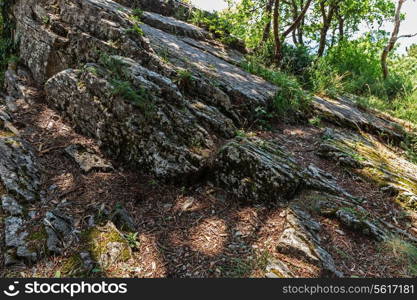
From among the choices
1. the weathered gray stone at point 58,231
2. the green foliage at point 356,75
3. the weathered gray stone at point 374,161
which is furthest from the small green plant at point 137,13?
the weathered gray stone at point 58,231

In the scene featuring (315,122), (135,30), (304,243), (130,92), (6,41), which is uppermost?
(135,30)

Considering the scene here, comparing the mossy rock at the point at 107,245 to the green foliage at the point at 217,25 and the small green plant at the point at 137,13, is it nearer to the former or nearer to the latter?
the small green plant at the point at 137,13

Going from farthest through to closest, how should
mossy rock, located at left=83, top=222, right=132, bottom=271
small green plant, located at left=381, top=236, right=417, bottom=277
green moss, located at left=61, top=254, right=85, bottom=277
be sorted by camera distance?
small green plant, located at left=381, top=236, right=417, bottom=277, mossy rock, located at left=83, top=222, right=132, bottom=271, green moss, located at left=61, top=254, right=85, bottom=277

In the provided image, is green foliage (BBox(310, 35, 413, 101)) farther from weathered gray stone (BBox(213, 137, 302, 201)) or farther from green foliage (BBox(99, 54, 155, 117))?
green foliage (BBox(99, 54, 155, 117))

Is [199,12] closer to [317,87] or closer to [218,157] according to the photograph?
[317,87]

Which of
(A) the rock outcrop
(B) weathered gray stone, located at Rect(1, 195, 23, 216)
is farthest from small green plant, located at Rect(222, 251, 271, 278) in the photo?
(B) weathered gray stone, located at Rect(1, 195, 23, 216)

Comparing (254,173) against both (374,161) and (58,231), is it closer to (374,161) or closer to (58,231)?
(374,161)

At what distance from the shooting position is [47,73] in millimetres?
5379

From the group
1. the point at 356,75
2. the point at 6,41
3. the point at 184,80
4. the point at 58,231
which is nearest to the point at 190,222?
the point at 58,231

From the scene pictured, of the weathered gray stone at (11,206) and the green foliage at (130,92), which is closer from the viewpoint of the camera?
the weathered gray stone at (11,206)

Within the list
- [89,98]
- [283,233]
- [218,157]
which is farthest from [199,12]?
[283,233]

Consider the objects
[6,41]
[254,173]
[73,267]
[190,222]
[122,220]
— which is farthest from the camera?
[6,41]

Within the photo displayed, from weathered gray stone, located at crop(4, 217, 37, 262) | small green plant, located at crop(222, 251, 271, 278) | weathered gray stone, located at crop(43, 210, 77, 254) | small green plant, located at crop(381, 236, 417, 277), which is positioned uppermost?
small green plant, located at crop(381, 236, 417, 277)

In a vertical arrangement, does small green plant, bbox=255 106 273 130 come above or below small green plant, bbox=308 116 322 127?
below
